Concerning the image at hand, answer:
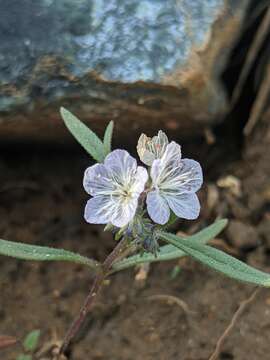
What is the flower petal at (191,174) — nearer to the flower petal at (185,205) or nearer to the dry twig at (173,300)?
the flower petal at (185,205)

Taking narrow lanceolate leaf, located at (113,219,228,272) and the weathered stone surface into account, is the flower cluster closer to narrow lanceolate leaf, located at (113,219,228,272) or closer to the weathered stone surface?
narrow lanceolate leaf, located at (113,219,228,272)

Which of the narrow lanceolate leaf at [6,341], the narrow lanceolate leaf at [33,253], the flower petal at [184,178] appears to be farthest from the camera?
the narrow lanceolate leaf at [6,341]

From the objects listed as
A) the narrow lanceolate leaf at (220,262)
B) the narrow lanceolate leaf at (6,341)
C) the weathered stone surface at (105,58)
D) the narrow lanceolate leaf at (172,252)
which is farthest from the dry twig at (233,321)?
the weathered stone surface at (105,58)

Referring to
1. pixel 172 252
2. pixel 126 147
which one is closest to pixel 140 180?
pixel 172 252

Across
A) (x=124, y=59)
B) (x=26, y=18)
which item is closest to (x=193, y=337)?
(x=124, y=59)

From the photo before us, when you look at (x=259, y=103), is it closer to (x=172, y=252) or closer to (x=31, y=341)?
(x=172, y=252)

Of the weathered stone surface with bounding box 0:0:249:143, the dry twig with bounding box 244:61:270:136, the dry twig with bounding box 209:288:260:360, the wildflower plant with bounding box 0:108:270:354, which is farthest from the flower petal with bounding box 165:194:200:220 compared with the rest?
the dry twig with bounding box 244:61:270:136

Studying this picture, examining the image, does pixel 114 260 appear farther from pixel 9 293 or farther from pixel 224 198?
pixel 224 198
